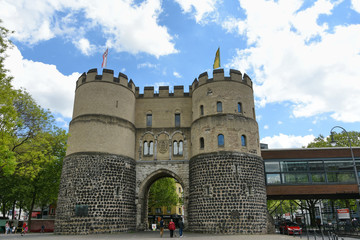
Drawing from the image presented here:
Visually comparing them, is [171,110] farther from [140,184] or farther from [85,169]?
[85,169]

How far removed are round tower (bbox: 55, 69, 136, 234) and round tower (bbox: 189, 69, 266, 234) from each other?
573cm

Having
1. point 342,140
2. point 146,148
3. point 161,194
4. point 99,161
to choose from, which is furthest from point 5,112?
point 342,140

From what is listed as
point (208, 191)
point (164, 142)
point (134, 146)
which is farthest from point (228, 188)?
point (134, 146)

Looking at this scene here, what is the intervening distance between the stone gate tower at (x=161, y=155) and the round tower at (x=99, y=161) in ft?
0.24

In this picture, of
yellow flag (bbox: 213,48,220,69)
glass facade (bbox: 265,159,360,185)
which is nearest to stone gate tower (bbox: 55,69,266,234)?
yellow flag (bbox: 213,48,220,69)

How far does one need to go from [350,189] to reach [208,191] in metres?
13.0

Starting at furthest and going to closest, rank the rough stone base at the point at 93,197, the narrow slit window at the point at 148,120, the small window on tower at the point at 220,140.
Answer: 1. the narrow slit window at the point at 148,120
2. the small window on tower at the point at 220,140
3. the rough stone base at the point at 93,197

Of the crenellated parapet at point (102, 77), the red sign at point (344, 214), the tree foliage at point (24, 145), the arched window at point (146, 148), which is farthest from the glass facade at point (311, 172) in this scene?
the tree foliage at point (24, 145)

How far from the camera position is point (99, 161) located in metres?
23.2

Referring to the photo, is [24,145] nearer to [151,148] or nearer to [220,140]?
[151,148]

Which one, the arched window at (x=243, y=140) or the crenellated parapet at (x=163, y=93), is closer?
the arched window at (x=243, y=140)

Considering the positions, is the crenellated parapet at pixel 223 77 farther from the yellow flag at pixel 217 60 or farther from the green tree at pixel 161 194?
the green tree at pixel 161 194

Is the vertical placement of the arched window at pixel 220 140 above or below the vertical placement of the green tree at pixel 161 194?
above

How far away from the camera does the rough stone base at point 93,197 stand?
21.6 metres
